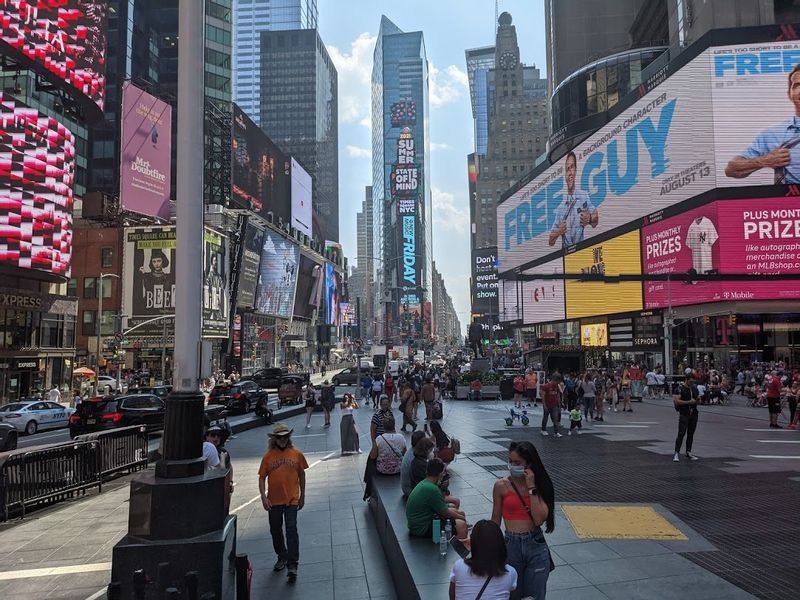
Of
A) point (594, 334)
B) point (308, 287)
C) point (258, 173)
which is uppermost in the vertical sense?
point (258, 173)

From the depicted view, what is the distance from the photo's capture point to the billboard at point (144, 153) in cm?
4862

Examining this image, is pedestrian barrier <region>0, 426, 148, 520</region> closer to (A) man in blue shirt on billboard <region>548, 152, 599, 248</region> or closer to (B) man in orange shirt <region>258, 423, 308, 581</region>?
(B) man in orange shirt <region>258, 423, 308, 581</region>

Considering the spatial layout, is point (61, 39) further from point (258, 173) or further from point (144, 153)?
point (258, 173)

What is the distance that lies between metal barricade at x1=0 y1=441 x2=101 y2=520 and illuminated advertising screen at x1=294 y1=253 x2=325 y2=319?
71.2 meters

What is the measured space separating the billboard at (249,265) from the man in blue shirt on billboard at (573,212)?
123 ft

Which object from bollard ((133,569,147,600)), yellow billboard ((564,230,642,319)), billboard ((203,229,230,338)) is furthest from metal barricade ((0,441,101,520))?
yellow billboard ((564,230,642,319))

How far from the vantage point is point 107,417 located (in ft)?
62.5

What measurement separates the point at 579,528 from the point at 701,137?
45596 millimetres

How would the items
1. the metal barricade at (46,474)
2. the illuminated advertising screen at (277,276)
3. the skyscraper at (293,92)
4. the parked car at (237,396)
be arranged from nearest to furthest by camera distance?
the metal barricade at (46,474) → the parked car at (237,396) → the illuminated advertising screen at (277,276) → the skyscraper at (293,92)

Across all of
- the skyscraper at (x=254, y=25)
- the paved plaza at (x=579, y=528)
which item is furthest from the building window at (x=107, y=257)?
the skyscraper at (x=254, y=25)

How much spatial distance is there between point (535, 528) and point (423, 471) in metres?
2.99

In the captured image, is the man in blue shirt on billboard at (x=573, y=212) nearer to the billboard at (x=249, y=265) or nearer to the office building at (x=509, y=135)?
the billboard at (x=249, y=265)

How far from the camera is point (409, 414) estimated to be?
54.9ft

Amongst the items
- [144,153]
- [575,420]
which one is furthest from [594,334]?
[575,420]
